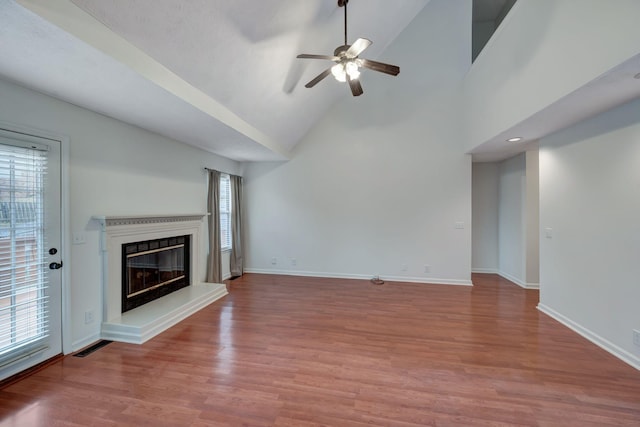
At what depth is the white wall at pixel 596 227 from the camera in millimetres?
2496

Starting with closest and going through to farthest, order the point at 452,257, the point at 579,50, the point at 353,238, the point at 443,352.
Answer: the point at 579,50
the point at 443,352
the point at 452,257
the point at 353,238

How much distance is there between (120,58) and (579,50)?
3.65 metres

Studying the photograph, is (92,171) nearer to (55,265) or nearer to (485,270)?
(55,265)

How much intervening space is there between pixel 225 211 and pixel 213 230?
2.37ft

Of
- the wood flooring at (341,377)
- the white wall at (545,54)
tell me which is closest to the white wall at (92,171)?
the wood flooring at (341,377)

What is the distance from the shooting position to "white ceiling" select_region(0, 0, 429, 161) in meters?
1.71

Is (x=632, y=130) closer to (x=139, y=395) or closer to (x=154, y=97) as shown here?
(x=154, y=97)

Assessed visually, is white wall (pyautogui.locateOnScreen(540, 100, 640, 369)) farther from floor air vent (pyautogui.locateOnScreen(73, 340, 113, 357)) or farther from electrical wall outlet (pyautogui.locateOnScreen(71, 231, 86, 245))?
electrical wall outlet (pyautogui.locateOnScreen(71, 231, 86, 245))

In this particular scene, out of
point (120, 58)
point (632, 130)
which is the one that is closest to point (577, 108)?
point (632, 130)

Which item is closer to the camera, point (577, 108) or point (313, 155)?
point (577, 108)

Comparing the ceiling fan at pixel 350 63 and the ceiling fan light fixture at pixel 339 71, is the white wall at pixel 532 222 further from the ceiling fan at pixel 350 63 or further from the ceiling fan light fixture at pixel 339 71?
the ceiling fan light fixture at pixel 339 71

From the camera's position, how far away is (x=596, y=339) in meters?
2.82

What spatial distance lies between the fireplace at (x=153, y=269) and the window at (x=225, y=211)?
43.4 inches

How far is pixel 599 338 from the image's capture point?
2.79 m
